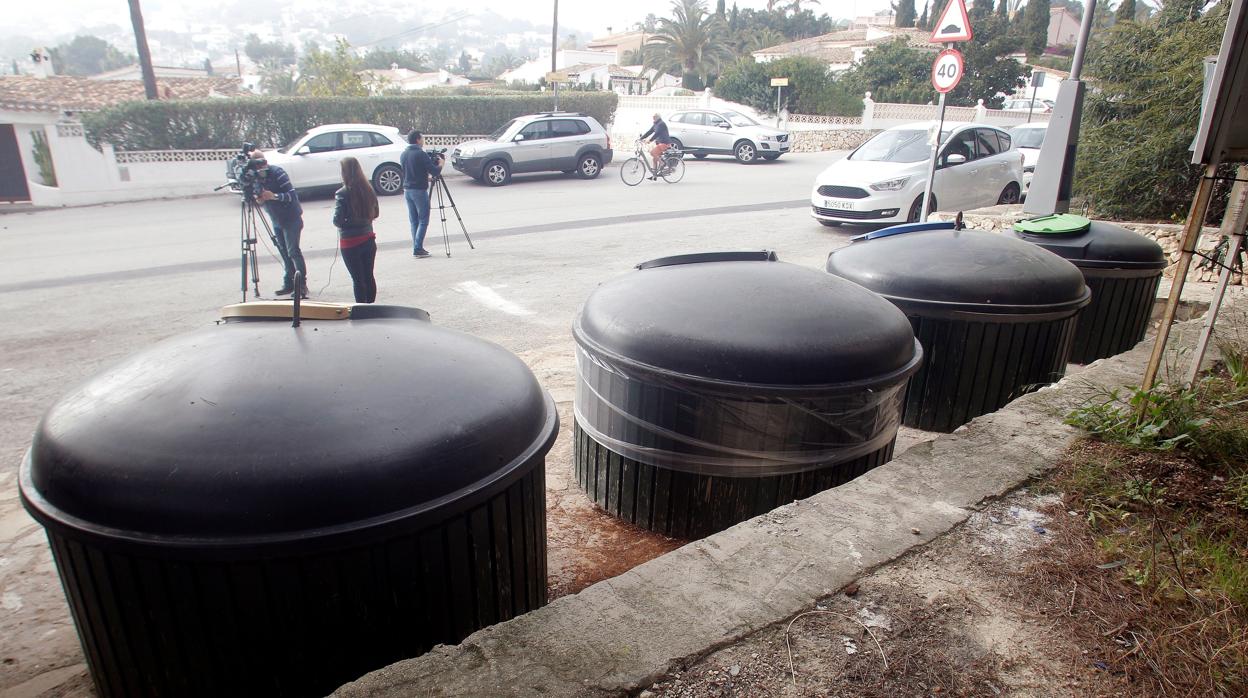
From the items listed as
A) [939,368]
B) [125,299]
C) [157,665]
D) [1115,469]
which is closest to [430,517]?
[157,665]

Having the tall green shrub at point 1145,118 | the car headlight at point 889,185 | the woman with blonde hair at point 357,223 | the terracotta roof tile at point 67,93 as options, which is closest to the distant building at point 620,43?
the terracotta roof tile at point 67,93

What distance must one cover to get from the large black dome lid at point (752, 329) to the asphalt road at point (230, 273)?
1247 mm

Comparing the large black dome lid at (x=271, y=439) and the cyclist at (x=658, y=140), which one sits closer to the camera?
the large black dome lid at (x=271, y=439)

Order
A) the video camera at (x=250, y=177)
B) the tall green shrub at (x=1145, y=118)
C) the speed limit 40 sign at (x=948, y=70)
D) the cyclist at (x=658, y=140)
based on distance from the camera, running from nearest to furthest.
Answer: the video camera at (x=250, y=177) → the tall green shrub at (x=1145, y=118) → the speed limit 40 sign at (x=948, y=70) → the cyclist at (x=658, y=140)

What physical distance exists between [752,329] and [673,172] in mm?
16887

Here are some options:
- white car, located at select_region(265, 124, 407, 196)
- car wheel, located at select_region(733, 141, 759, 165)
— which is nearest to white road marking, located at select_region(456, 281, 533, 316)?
white car, located at select_region(265, 124, 407, 196)

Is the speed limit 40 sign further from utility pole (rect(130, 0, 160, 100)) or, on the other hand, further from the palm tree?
the palm tree

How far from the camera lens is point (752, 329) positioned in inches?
125

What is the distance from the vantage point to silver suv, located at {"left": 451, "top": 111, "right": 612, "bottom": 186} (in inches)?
723

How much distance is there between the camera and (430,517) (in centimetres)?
208

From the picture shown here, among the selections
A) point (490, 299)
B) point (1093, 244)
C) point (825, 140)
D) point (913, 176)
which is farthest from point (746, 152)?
point (1093, 244)

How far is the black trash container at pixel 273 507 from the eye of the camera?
190 centimetres

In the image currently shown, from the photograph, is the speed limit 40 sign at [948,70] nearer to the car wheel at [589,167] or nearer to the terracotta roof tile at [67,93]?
the car wheel at [589,167]

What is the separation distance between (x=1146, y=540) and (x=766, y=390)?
1432 millimetres
